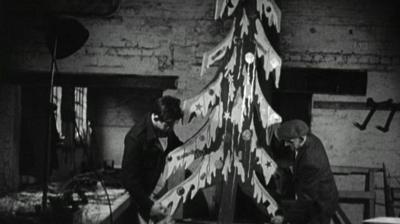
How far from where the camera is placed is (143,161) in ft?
10.8

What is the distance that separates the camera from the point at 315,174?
3.14m

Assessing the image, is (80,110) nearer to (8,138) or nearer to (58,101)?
(58,101)

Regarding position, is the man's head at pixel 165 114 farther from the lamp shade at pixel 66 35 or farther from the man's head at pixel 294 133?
the lamp shade at pixel 66 35

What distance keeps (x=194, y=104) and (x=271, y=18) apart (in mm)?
748

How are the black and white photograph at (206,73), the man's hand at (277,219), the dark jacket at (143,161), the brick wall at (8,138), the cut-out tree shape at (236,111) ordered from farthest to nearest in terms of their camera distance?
1. the brick wall at (8,138)
2. the black and white photograph at (206,73)
3. the dark jacket at (143,161)
4. the man's hand at (277,219)
5. the cut-out tree shape at (236,111)

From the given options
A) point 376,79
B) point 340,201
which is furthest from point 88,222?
point 376,79

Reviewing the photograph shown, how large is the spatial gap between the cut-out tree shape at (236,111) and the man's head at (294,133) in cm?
41

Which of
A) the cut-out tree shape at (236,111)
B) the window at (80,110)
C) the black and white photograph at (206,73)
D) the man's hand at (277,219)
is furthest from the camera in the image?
the window at (80,110)

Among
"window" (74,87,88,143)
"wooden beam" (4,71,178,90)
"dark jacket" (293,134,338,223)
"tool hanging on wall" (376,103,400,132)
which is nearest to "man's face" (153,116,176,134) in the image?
"wooden beam" (4,71,178,90)

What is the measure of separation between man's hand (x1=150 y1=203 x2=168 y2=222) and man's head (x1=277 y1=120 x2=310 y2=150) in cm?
99

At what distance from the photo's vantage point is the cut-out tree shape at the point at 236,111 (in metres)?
2.77

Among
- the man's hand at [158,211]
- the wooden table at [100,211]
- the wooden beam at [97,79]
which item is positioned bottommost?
the wooden table at [100,211]

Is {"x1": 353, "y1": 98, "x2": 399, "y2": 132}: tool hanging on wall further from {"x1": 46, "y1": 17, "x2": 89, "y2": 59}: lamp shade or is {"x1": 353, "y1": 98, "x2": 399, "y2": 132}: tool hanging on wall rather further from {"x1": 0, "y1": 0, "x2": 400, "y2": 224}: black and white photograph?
{"x1": 46, "y1": 17, "x2": 89, "y2": 59}: lamp shade

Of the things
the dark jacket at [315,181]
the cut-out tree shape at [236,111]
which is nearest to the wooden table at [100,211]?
the cut-out tree shape at [236,111]
